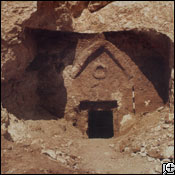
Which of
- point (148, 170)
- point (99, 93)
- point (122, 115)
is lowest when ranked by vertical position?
point (148, 170)

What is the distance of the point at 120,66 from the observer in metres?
7.96

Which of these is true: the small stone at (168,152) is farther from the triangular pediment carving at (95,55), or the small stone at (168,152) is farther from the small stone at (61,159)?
the triangular pediment carving at (95,55)

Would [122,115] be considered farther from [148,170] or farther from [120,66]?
[148,170]

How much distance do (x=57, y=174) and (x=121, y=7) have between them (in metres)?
4.75

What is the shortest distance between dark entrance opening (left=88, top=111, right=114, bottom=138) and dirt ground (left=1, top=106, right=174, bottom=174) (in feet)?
5.96

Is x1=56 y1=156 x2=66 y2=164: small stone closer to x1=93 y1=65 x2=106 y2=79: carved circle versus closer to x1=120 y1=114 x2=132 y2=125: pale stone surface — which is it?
x1=120 y1=114 x2=132 y2=125: pale stone surface

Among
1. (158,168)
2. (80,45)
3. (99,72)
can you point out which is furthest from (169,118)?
(80,45)

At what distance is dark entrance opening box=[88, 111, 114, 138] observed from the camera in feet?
30.9

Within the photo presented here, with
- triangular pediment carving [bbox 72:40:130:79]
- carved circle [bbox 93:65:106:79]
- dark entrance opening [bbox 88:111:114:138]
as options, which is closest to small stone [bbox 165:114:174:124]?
triangular pediment carving [bbox 72:40:130:79]

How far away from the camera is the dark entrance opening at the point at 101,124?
9422mm

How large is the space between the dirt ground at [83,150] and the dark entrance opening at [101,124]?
1.82 meters

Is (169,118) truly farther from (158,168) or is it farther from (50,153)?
(50,153)

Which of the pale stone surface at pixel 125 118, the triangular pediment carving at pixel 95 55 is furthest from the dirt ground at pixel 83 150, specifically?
the triangular pediment carving at pixel 95 55

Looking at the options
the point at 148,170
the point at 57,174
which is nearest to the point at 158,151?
the point at 148,170
